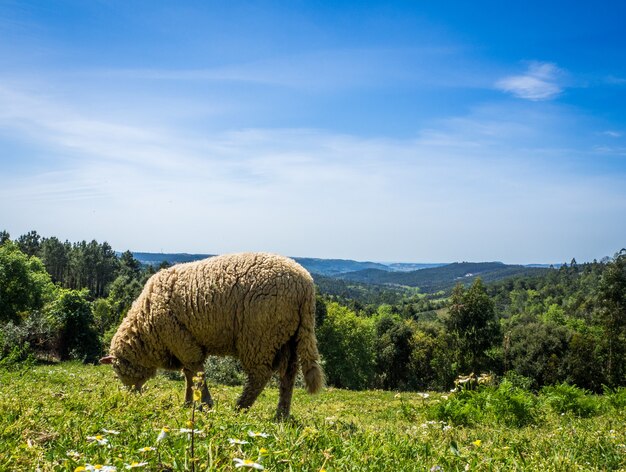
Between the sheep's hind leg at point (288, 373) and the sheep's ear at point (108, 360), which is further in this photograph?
the sheep's ear at point (108, 360)

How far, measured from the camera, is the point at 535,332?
58.1 m

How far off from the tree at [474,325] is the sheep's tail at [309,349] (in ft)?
143

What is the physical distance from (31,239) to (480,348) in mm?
157835

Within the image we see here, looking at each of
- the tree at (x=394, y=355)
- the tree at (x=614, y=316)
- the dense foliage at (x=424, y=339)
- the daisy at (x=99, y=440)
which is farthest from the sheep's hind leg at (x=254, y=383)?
the tree at (x=394, y=355)

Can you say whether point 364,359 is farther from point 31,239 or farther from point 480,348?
point 31,239

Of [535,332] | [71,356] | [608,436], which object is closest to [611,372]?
[535,332]

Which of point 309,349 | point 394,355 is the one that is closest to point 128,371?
point 309,349

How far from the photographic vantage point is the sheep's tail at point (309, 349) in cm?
859

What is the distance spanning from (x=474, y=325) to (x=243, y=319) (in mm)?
46012

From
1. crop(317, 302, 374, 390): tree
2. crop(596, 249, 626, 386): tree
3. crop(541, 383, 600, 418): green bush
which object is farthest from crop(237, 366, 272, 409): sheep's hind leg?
crop(317, 302, 374, 390): tree

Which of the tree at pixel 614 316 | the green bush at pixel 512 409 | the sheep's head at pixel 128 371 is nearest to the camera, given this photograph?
the green bush at pixel 512 409

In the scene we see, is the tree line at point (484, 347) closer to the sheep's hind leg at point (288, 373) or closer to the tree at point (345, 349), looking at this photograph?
the tree at point (345, 349)

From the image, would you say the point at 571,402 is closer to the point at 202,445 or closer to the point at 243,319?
the point at 243,319

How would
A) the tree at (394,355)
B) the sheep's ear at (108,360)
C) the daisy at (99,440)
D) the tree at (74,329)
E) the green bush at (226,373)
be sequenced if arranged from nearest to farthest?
the daisy at (99,440)
the sheep's ear at (108,360)
the green bush at (226,373)
the tree at (74,329)
the tree at (394,355)
